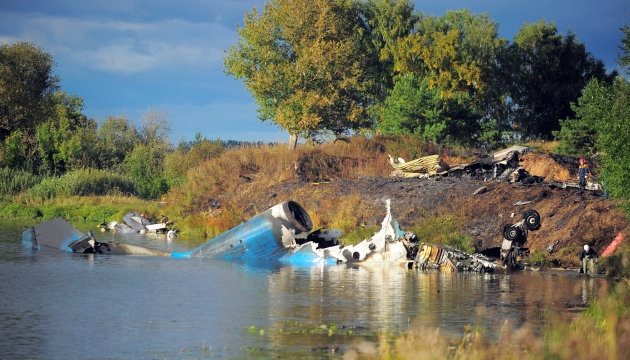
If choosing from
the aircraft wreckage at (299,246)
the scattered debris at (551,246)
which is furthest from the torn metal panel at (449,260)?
the scattered debris at (551,246)

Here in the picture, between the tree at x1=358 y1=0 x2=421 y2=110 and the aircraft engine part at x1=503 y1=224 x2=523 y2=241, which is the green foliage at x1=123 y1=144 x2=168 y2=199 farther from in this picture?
the aircraft engine part at x1=503 y1=224 x2=523 y2=241

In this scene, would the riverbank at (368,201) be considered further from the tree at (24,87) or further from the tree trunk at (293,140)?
the tree at (24,87)

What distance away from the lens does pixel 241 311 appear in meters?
17.3

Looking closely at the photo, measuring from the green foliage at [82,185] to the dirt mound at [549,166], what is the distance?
26.6m

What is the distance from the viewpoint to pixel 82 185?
52.3 meters

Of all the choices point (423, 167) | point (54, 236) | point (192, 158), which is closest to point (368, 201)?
point (423, 167)

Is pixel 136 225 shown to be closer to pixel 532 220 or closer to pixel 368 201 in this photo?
pixel 368 201

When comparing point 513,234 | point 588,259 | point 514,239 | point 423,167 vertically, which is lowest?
point 588,259

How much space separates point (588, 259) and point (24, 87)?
186 feet

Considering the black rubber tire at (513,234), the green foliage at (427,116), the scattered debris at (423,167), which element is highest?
the green foliage at (427,116)

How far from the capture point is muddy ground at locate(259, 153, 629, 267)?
2606 cm

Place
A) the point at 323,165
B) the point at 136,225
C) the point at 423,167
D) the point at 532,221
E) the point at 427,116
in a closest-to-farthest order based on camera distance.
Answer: the point at 532,221 < the point at 423,167 < the point at 136,225 < the point at 323,165 < the point at 427,116

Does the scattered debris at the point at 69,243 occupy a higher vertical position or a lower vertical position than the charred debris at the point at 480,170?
lower

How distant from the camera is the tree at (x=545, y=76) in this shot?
75.4 metres
